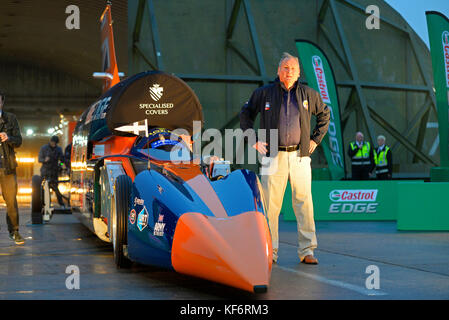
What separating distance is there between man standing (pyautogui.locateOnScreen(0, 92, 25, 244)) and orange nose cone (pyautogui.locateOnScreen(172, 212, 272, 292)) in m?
3.79

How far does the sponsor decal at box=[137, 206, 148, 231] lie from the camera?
5219mm

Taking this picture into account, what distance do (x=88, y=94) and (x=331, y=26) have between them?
26082 millimetres

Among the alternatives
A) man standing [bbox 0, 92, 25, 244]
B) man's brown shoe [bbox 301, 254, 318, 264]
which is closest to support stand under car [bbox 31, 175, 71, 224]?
man standing [bbox 0, 92, 25, 244]

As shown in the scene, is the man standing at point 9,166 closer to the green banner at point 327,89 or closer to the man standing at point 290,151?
the man standing at point 290,151

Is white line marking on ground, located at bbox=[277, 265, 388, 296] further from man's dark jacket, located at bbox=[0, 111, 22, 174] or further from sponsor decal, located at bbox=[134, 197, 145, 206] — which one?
man's dark jacket, located at bbox=[0, 111, 22, 174]

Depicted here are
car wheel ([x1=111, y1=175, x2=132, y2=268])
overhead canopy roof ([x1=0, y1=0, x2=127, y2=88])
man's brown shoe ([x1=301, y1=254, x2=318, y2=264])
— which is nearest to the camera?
car wheel ([x1=111, y1=175, x2=132, y2=268])

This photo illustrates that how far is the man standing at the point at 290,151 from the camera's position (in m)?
6.36

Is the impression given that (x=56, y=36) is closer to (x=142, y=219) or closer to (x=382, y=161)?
(x=382, y=161)

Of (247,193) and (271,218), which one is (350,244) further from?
(247,193)

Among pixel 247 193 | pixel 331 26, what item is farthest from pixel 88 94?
pixel 247 193

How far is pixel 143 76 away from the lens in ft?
25.5

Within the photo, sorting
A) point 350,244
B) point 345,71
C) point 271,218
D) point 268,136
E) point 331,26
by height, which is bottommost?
point 350,244
